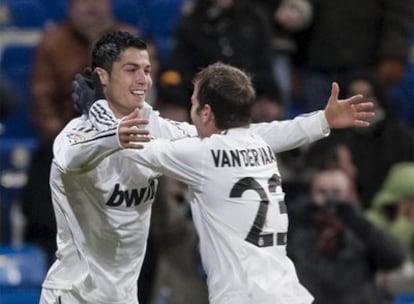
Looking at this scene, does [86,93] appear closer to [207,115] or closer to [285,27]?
[207,115]

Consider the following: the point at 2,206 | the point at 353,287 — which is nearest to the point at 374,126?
the point at 353,287

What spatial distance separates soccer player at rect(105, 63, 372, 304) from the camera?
6867 millimetres

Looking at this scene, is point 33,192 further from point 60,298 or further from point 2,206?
point 60,298

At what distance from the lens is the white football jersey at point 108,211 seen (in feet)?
23.8

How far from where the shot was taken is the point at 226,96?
696cm

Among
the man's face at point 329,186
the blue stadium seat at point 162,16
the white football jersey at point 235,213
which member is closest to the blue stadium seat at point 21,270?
the man's face at point 329,186

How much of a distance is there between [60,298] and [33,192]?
3153 mm

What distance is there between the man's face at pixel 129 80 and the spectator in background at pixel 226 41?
356 cm

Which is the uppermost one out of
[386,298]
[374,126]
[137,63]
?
[137,63]

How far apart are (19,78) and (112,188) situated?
4861 millimetres

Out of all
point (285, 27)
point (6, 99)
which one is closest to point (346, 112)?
point (6, 99)

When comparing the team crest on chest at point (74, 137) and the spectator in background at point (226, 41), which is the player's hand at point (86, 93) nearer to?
the team crest on chest at point (74, 137)

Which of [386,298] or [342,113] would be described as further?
[386,298]

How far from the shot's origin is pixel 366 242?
956 centimetres
